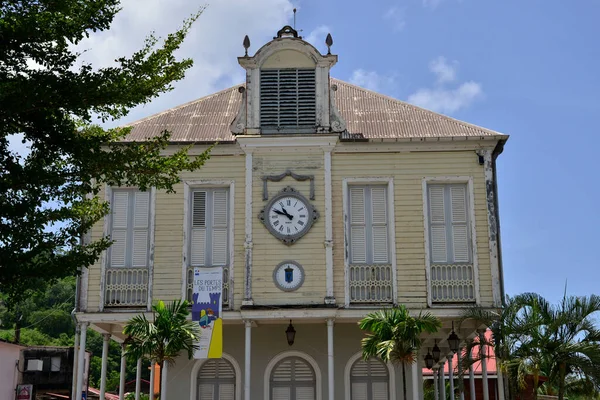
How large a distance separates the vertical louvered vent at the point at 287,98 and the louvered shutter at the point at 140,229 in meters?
3.36

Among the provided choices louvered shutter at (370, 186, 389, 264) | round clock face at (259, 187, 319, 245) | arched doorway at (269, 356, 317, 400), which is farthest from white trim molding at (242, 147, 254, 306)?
louvered shutter at (370, 186, 389, 264)

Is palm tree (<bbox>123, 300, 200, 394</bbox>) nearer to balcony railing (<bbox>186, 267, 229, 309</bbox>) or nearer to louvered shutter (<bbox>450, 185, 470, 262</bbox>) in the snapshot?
balcony railing (<bbox>186, 267, 229, 309</bbox>)

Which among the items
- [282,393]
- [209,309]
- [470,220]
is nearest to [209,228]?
[209,309]

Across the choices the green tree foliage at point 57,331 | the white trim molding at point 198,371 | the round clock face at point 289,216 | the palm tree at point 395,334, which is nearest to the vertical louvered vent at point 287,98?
the round clock face at point 289,216

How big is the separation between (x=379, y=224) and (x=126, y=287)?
6.07 meters

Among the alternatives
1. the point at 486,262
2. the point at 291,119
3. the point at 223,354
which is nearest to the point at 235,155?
the point at 291,119

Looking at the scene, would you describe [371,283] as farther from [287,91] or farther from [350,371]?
[287,91]

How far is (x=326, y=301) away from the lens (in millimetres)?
19047

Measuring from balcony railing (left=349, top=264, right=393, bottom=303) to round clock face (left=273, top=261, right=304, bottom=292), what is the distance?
119 cm

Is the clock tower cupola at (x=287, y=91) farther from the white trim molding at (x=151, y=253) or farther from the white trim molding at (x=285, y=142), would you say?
the white trim molding at (x=151, y=253)

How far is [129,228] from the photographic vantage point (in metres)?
19.9

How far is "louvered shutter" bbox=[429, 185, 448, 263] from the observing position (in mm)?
19516

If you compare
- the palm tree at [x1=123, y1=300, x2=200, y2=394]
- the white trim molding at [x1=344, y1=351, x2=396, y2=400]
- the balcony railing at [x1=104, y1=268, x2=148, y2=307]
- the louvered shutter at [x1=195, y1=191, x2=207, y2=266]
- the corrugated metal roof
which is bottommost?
the white trim molding at [x1=344, y1=351, x2=396, y2=400]

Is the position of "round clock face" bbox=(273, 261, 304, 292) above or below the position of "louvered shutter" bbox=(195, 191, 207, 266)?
below
